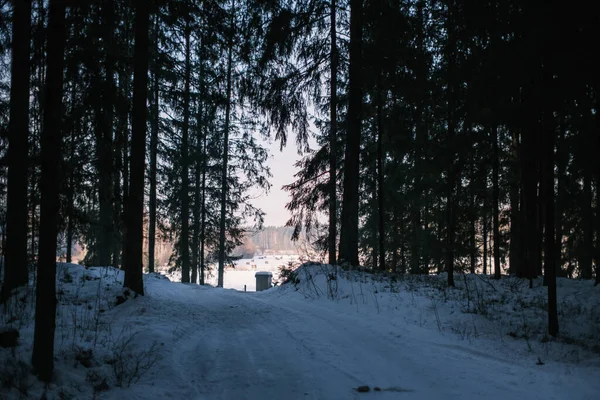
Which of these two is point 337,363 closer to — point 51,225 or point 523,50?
point 51,225

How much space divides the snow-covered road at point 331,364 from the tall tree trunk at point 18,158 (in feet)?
8.96

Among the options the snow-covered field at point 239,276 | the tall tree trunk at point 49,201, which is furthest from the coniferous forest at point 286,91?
the snow-covered field at point 239,276

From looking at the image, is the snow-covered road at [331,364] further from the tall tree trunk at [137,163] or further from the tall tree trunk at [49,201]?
the tall tree trunk at [137,163]

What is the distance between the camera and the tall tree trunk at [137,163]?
22.9 feet

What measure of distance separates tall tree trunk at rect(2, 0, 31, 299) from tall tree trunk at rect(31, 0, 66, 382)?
3.85 meters

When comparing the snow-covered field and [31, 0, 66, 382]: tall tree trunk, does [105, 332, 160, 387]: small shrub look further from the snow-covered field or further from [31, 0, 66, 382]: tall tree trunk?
the snow-covered field

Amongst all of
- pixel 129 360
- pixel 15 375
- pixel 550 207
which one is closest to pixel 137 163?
pixel 129 360

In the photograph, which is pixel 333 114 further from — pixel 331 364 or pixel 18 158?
Answer: pixel 331 364

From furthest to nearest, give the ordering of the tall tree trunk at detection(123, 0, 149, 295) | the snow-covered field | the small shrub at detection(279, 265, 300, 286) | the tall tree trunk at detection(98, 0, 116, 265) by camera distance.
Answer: the snow-covered field, the small shrub at detection(279, 265, 300, 286), the tall tree trunk at detection(123, 0, 149, 295), the tall tree trunk at detection(98, 0, 116, 265)

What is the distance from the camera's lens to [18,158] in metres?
6.35

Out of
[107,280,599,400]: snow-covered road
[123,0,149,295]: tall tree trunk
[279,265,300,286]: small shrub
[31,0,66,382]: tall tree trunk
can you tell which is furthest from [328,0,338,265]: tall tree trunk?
[31,0,66,382]: tall tree trunk

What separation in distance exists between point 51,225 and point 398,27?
23.7 ft

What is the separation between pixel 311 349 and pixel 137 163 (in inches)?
206

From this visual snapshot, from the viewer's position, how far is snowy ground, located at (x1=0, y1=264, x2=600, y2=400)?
344 cm
